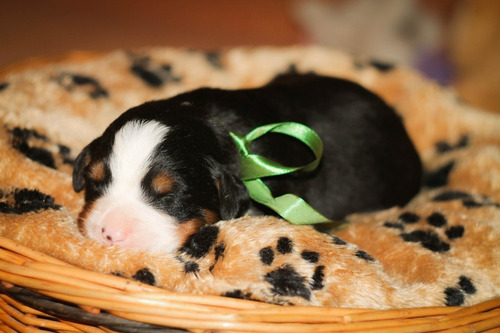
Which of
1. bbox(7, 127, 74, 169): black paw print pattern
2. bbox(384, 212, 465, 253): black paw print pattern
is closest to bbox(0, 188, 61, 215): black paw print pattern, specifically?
bbox(7, 127, 74, 169): black paw print pattern

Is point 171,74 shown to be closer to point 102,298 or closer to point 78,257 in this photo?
point 78,257

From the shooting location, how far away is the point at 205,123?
210 centimetres

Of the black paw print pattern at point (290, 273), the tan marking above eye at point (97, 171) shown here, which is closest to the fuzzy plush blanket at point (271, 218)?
the black paw print pattern at point (290, 273)

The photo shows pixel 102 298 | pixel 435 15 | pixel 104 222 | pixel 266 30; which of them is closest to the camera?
pixel 102 298

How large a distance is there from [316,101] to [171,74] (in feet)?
3.94

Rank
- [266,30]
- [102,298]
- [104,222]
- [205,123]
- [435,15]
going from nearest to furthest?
[102,298] < [104,222] < [205,123] < [435,15] < [266,30]

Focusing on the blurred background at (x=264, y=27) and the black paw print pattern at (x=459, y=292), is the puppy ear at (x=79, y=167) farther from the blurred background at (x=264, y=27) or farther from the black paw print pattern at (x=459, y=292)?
the blurred background at (x=264, y=27)

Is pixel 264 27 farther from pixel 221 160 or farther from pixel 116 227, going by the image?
pixel 116 227

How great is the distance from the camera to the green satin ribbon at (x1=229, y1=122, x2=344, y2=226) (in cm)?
205

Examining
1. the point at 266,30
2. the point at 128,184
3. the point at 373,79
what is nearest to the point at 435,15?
the point at 266,30

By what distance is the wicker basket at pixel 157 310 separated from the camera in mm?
1534

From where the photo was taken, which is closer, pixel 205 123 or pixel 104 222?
pixel 104 222

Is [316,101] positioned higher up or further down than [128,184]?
higher up

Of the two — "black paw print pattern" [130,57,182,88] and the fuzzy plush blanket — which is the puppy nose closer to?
the fuzzy plush blanket
